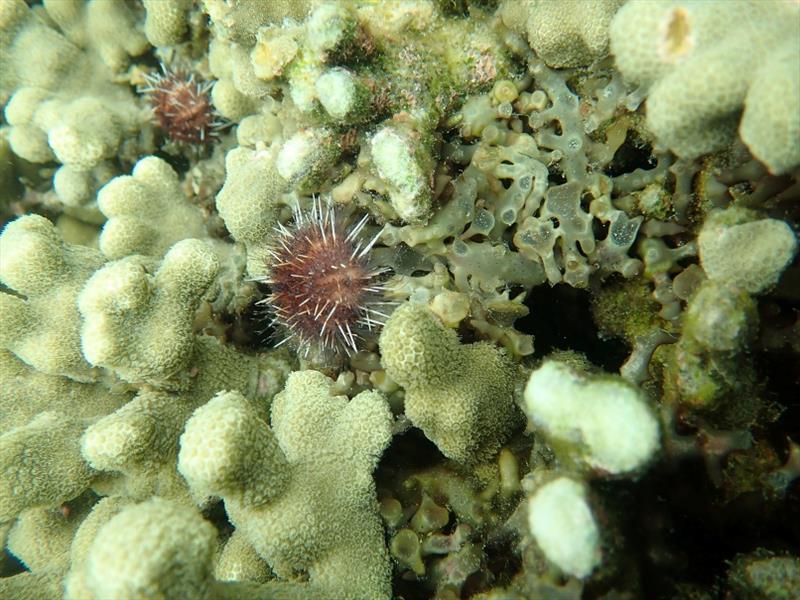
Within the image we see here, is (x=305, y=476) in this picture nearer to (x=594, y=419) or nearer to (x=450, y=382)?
(x=450, y=382)

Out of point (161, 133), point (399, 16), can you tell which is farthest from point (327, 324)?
point (161, 133)

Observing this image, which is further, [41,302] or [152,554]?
[41,302]

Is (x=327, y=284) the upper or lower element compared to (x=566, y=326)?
upper

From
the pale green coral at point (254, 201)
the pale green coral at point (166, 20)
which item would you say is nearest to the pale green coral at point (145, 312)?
the pale green coral at point (254, 201)

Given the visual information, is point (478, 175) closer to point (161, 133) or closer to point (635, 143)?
point (635, 143)

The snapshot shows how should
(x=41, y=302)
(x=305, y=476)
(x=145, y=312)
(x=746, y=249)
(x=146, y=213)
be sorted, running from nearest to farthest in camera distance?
(x=746, y=249) < (x=305, y=476) < (x=145, y=312) < (x=41, y=302) < (x=146, y=213)

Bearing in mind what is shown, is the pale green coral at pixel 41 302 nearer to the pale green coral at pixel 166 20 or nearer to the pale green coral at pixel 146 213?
the pale green coral at pixel 146 213

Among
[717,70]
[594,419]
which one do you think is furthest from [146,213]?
[717,70]

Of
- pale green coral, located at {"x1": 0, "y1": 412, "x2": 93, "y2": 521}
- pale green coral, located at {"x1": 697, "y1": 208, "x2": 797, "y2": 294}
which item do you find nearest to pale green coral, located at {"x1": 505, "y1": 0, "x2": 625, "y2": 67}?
pale green coral, located at {"x1": 697, "y1": 208, "x2": 797, "y2": 294}

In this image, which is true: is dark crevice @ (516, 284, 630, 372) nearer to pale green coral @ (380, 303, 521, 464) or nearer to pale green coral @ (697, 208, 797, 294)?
pale green coral @ (380, 303, 521, 464)
